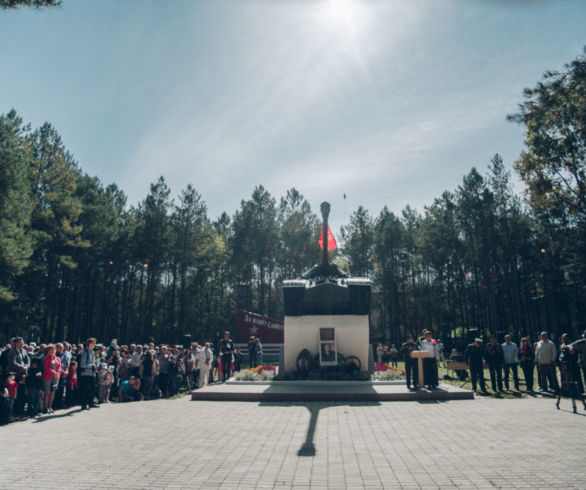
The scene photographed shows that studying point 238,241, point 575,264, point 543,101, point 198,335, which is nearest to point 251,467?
point 543,101

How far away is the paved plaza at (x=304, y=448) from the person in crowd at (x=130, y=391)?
8.47 feet

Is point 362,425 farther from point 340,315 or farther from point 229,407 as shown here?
point 340,315

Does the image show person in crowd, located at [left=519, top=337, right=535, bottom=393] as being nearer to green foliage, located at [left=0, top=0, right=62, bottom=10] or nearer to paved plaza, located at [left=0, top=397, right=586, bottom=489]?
paved plaza, located at [left=0, top=397, right=586, bottom=489]

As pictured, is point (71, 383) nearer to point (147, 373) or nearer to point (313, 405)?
point (147, 373)

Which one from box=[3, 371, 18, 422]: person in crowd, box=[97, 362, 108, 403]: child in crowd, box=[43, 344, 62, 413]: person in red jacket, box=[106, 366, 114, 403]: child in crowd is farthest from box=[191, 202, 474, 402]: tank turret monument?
box=[3, 371, 18, 422]: person in crowd

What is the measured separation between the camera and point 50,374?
9.77 metres

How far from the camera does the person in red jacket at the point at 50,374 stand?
9.77 m

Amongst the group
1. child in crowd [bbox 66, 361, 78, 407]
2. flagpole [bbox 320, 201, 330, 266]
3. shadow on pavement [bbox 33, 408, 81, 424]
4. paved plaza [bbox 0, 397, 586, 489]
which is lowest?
shadow on pavement [bbox 33, 408, 81, 424]

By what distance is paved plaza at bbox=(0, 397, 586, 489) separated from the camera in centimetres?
475

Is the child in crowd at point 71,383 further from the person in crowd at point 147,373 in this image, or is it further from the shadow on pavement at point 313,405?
the shadow on pavement at point 313,405

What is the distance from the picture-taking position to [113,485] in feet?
15.2

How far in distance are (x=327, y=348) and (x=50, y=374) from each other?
850 cm

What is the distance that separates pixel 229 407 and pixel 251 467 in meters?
5.28

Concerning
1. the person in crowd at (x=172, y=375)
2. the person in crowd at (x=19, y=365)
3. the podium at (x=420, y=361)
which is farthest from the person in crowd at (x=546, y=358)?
the person in crowd at (x=19, y=365)
